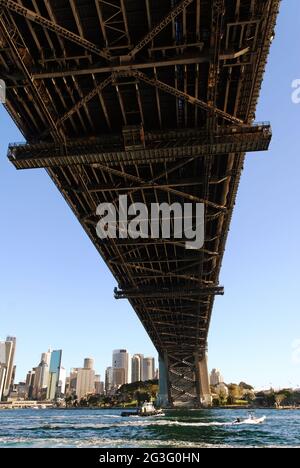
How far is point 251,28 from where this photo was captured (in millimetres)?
17031

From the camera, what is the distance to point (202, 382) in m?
97.1

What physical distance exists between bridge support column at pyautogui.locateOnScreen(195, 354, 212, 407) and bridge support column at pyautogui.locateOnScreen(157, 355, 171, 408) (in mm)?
A: 7386

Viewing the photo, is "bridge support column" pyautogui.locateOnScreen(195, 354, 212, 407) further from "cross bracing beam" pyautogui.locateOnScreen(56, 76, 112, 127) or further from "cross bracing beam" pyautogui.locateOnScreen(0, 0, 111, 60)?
"cross bracing beam" pyautogui.locateOnScreen(0, 0, 111, 60)

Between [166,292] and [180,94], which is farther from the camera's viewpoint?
[166,292]

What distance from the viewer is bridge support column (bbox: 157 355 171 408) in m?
99.1

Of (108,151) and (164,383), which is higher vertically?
(108,151)

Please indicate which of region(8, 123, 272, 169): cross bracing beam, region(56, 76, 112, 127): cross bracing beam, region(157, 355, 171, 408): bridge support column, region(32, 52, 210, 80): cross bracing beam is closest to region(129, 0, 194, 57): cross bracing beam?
region(32, 52, 210, 80): cross bracing beam

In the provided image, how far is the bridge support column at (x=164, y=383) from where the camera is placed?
99125 mm

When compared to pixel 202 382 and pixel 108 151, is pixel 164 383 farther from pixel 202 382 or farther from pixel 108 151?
pixel 108 151

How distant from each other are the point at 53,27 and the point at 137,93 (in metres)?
5.50

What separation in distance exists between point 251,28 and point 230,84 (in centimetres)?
338

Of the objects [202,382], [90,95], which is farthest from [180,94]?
[202,382]

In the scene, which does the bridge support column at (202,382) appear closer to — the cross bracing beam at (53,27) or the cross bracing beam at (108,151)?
the cross bracing beam at (108,151)

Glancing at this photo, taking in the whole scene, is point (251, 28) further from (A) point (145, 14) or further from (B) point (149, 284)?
(B) point (149, 284)
